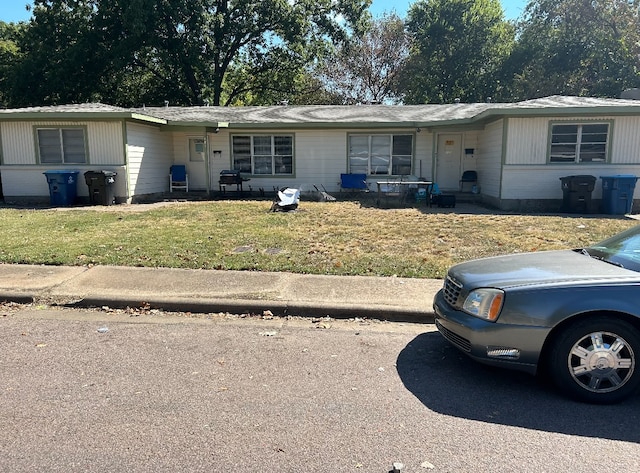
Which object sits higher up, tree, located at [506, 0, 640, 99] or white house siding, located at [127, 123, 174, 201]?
tree, located at [506, 0, 640, 99]

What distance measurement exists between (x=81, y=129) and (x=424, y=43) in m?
27.7

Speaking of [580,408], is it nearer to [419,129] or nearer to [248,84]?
[419,129]

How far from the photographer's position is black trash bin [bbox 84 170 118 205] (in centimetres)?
1463

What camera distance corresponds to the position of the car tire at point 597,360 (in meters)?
3.37

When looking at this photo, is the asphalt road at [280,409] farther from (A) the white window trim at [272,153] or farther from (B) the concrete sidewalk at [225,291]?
(A) the white window trim at [272,153]

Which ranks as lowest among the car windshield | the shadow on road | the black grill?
the shadow on road

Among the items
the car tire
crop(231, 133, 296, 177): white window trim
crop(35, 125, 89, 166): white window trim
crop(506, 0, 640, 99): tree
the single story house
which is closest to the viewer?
the car tire

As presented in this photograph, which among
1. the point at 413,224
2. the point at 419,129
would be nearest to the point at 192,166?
the point at 419,129

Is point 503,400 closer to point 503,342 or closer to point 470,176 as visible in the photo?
point 503,342

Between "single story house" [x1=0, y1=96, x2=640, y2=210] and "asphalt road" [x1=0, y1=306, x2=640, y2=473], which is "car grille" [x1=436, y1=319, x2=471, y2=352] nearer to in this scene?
"asphalt road" [x1=0, y1=306, x2=640, y2=473]

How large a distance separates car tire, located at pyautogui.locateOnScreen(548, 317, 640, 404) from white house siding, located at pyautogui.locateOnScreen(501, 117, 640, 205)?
38.3ft

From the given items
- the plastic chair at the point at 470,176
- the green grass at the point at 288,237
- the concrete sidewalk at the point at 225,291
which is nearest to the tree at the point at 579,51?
the plastic chair at the point at 470,176

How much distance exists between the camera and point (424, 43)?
35625mm

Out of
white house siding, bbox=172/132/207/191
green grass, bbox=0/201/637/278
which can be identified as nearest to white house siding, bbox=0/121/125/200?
green grass, bbox=0/201/637/278
